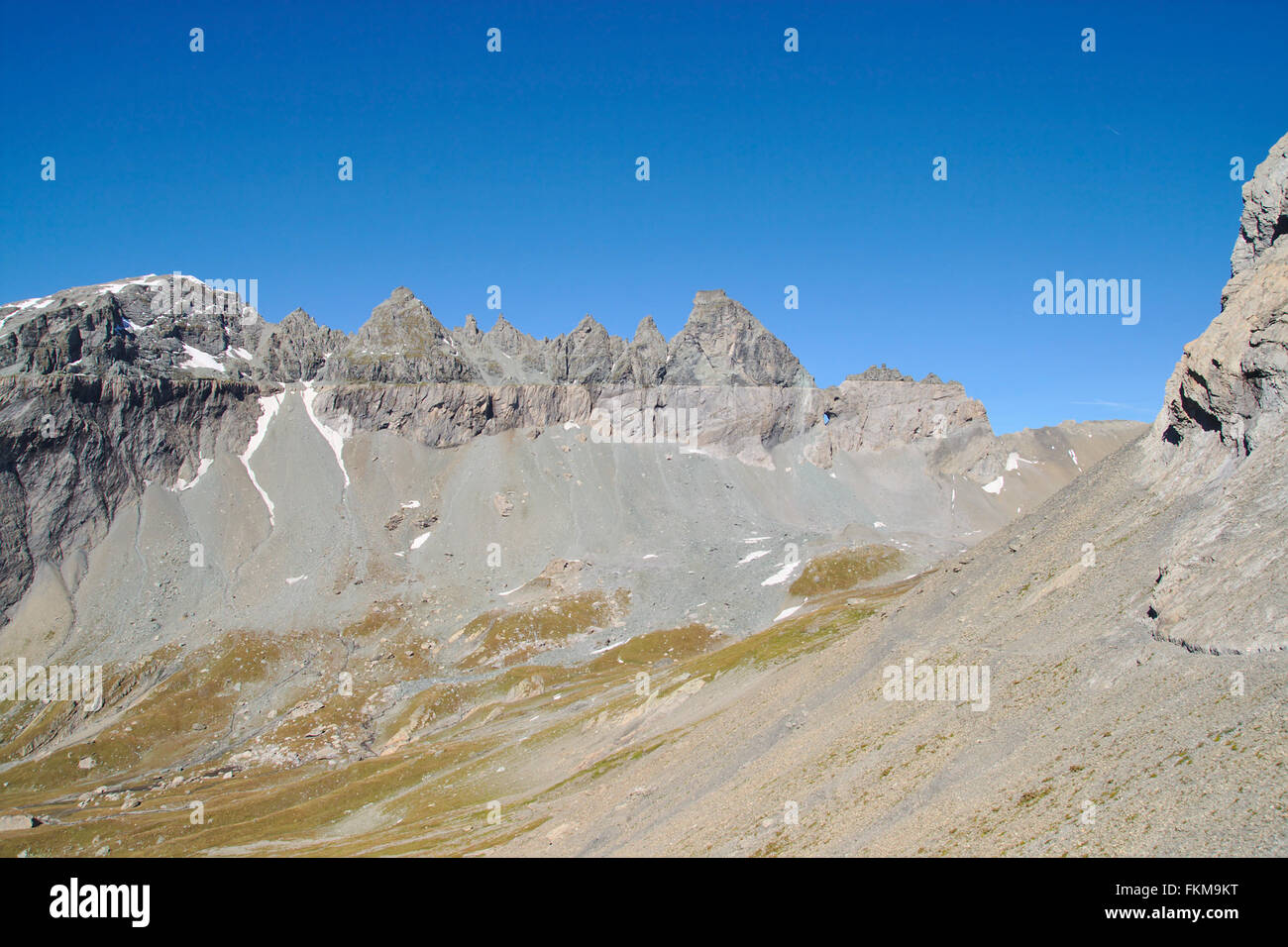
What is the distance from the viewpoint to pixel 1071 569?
4097 cm

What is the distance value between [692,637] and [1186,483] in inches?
3139

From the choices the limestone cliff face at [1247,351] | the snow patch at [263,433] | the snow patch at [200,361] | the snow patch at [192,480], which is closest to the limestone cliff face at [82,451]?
the snow patch at [192,480]

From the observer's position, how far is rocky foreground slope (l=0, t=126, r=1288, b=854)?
28484mm

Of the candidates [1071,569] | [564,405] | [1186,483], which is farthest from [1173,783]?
[564,405]

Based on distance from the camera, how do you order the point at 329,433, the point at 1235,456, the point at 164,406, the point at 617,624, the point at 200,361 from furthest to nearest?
the point at 200,361, the point at 329,433, the point at 164,406, the point at 617,624, the point at 1235,456

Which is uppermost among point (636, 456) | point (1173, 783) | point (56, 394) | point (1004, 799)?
point (56, 394)

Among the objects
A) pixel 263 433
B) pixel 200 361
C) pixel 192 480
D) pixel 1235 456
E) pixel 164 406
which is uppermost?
pixel 200 361

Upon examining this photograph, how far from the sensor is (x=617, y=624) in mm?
124375

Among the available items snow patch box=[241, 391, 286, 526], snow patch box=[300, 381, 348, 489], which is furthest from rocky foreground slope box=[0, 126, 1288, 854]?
snow patch box=[300, 381, 348, 489]

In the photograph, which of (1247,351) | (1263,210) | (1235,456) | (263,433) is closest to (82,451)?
(263,433)

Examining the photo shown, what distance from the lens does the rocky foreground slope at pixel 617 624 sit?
2848 centimetres

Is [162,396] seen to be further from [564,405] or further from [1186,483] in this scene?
[1186,483]

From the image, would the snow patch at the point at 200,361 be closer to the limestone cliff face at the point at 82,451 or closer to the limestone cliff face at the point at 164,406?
the limestone cliff face at the point at 164,406

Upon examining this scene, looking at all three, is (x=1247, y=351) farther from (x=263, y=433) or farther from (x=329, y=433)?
(x=263, y=433)
